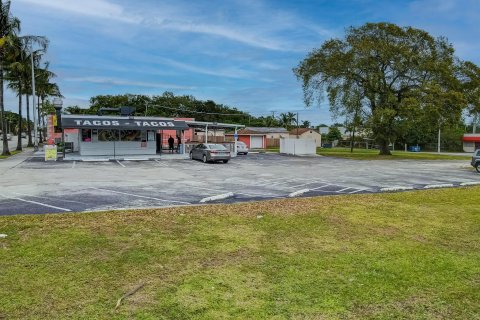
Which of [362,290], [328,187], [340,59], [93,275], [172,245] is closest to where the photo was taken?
[362,290]

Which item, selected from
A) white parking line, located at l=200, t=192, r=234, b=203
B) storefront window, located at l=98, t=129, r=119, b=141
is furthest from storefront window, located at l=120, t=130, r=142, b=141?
white parking line, located at l=200, t=192, r=234, b=203

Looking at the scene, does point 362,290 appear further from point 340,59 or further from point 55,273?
point 340,59

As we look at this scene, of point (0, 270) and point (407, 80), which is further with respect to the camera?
point (407, 80)

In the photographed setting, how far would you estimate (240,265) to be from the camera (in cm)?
600

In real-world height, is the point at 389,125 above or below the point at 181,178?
above

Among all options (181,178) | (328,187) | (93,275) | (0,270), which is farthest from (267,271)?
(181,178)

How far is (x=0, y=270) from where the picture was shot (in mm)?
5582

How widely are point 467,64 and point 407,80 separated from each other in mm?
6309

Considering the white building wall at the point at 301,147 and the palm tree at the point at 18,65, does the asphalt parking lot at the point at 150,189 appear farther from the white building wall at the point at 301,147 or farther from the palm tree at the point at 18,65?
the white building wall at the point at 301,147

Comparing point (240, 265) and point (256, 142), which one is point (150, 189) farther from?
point (256, 142)

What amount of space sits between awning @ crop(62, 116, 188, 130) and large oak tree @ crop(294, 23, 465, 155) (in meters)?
16.9

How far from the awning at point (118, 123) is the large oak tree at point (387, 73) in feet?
55.4

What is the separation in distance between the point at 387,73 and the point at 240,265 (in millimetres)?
38848

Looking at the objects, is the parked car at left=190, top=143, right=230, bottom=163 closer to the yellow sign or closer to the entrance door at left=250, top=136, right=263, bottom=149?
the yellow sign
